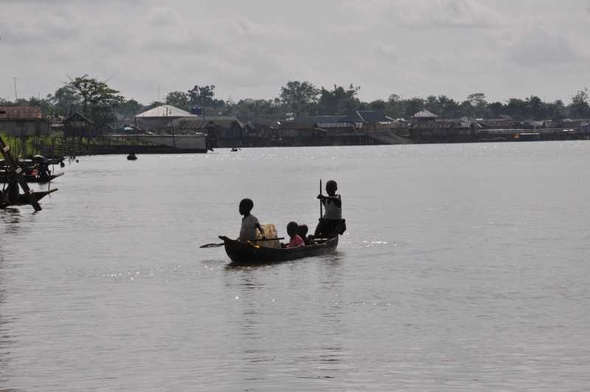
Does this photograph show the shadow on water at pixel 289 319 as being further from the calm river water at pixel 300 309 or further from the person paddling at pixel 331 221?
the person paddling at pixel 331 221

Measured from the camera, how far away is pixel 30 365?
21938mm

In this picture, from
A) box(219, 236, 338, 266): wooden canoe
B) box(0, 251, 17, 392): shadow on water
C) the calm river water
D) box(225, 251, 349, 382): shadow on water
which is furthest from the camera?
box(219, 236, 338, 266): wooden canoe

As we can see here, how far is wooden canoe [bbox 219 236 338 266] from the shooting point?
117 feet

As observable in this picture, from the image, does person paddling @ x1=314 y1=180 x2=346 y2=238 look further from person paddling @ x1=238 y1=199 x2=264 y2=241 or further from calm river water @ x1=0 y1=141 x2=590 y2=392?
person paddling @ x1=238 y1=199 x2=264 y2=241

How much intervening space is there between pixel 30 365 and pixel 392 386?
265 inches

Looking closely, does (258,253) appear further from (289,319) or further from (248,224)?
(289,319)

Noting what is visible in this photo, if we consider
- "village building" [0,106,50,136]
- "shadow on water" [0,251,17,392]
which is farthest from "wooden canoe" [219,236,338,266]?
"village building" [0,106,50,136]

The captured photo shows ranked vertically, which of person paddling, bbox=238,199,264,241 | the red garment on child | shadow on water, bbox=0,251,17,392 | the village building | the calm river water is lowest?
the calm river water

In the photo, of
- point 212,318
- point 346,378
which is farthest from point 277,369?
point 212,318

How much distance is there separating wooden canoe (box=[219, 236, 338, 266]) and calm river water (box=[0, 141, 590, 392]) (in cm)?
34

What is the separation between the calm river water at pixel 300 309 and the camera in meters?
21.1

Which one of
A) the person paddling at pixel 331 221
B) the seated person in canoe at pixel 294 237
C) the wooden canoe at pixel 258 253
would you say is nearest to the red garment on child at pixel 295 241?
the seated person in canoe at pixel 294 237

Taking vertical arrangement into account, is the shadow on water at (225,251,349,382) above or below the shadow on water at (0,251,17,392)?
below

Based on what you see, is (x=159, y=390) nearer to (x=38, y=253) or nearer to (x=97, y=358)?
(x=97, y=358)
